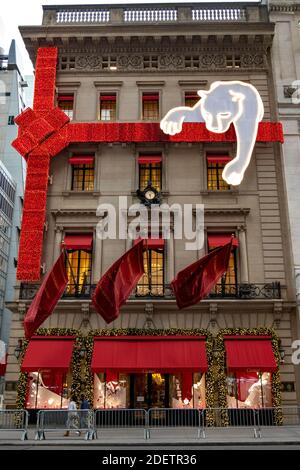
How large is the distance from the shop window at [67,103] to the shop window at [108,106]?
69.3 inches

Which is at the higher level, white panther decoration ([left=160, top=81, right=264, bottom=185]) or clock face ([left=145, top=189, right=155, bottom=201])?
white panther decoration ([left=160, top=81, right=264, bottom=185])

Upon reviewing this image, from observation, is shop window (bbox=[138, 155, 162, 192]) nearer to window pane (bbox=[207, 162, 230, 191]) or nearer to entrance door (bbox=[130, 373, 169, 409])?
window pane (bbox=[207, 162, 230, 191])

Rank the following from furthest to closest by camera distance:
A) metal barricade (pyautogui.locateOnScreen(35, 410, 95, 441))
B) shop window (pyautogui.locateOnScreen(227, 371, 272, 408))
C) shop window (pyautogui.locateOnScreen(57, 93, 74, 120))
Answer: shop window (pyautogui.locateOnScreen(57, 93, 74, 120))
shop window (pyautogui.locateOnScreen(227, 371, 272, 408))
metal barricade (pyautogui.locateOnScreen(35, 410, 95, 441))

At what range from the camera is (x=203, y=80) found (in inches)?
1085

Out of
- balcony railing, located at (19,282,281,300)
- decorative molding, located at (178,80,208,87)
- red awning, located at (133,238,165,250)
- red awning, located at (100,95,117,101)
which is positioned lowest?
balcony railing, located at (19,282,281,300)

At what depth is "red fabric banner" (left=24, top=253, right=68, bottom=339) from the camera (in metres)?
18.2

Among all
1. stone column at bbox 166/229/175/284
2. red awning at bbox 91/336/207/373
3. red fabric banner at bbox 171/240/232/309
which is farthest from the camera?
stone column at bbox 166/229/175/284

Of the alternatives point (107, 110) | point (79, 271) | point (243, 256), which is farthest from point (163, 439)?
point (107, 110)

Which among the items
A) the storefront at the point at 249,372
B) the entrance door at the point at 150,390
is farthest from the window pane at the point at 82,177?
the storefront at the point at 249,372

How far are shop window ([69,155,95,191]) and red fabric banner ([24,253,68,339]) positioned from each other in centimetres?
811

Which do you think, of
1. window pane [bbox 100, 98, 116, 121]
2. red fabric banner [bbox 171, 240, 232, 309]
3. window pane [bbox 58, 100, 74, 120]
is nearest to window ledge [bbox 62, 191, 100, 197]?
window pane [bbox 100, 98, 116, 121]

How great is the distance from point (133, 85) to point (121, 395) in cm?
1713

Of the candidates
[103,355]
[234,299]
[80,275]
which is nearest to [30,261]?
[80,275]

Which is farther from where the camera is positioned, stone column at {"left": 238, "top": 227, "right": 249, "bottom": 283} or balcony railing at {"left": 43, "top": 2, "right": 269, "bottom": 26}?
balcony railing at {"left": 43, "top": 2, "right": 269, "bottom": 26}
